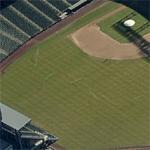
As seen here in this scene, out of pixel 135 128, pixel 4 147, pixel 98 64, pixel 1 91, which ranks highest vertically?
pixel 98 64

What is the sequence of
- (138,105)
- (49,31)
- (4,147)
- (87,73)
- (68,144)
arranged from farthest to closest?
(49,31), (87,73), (138,105), (68,144), (4,147)

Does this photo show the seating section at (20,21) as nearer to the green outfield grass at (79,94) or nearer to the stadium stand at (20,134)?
the green outfield grass at (79,94)

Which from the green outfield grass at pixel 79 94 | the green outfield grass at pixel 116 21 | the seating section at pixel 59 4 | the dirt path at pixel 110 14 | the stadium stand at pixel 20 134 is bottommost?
the stadium stand at pixel 20 134

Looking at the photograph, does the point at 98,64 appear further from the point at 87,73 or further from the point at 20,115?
the point at 20,115

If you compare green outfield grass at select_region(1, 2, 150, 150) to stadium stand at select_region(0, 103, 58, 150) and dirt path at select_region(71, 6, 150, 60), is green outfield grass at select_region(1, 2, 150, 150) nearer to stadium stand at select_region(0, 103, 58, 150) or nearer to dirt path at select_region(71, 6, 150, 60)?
dirt path at select_region(71, 6, 150, 60)

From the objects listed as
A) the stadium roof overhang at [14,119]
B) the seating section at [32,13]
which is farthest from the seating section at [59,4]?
the stadium roof overhang at [14,119]

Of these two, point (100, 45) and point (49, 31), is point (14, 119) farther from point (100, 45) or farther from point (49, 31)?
point (49, 31)

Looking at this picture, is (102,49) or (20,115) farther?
(102,49)

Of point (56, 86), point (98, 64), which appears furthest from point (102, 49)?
point (56, 86)
